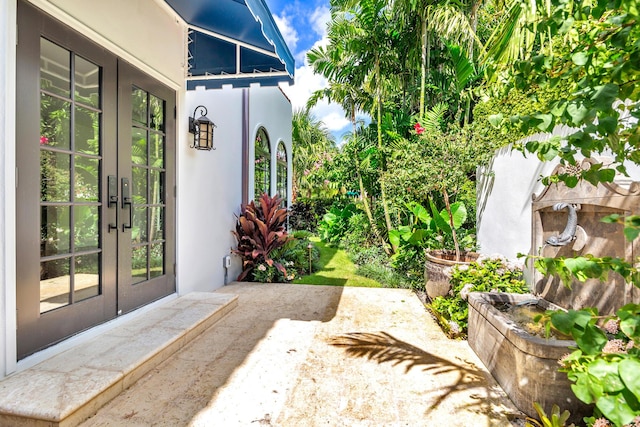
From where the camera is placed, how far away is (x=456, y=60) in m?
6.23

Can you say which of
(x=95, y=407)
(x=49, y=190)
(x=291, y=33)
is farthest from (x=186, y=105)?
(x=291, y=33)

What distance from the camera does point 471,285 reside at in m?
3.71

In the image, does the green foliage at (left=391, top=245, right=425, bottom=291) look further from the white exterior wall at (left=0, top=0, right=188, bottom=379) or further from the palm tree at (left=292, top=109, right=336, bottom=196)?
the palm tree at (left=292, top=109, right=336, bottom=196)

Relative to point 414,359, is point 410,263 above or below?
above

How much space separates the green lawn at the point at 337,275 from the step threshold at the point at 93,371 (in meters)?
3.00

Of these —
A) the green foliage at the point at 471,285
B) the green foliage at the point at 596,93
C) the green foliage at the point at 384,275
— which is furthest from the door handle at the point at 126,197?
the green foliage at the point at 384,275

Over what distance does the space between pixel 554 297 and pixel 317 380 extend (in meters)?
2.47

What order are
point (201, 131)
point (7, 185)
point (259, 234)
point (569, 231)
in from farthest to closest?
1. point (259, 234)
2. point (201, 131)
3. point (569, 231)
4. point (7, 185)

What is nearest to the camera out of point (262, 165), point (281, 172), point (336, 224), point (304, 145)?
point (262, 165)

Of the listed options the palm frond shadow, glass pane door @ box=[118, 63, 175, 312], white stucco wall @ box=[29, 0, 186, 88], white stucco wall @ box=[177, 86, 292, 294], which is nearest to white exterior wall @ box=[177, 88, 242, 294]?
white stucco wall @ box=[177, 86, 292, 294]

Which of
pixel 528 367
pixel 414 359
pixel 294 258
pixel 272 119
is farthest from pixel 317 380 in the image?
pixel 272 119

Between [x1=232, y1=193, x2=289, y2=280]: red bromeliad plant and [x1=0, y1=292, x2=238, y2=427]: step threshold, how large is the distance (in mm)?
2492

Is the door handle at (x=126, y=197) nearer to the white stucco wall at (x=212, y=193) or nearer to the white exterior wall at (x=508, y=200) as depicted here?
the white stucco wall at (x=212, y=193)

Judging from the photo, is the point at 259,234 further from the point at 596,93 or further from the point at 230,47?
the point at 596,93
